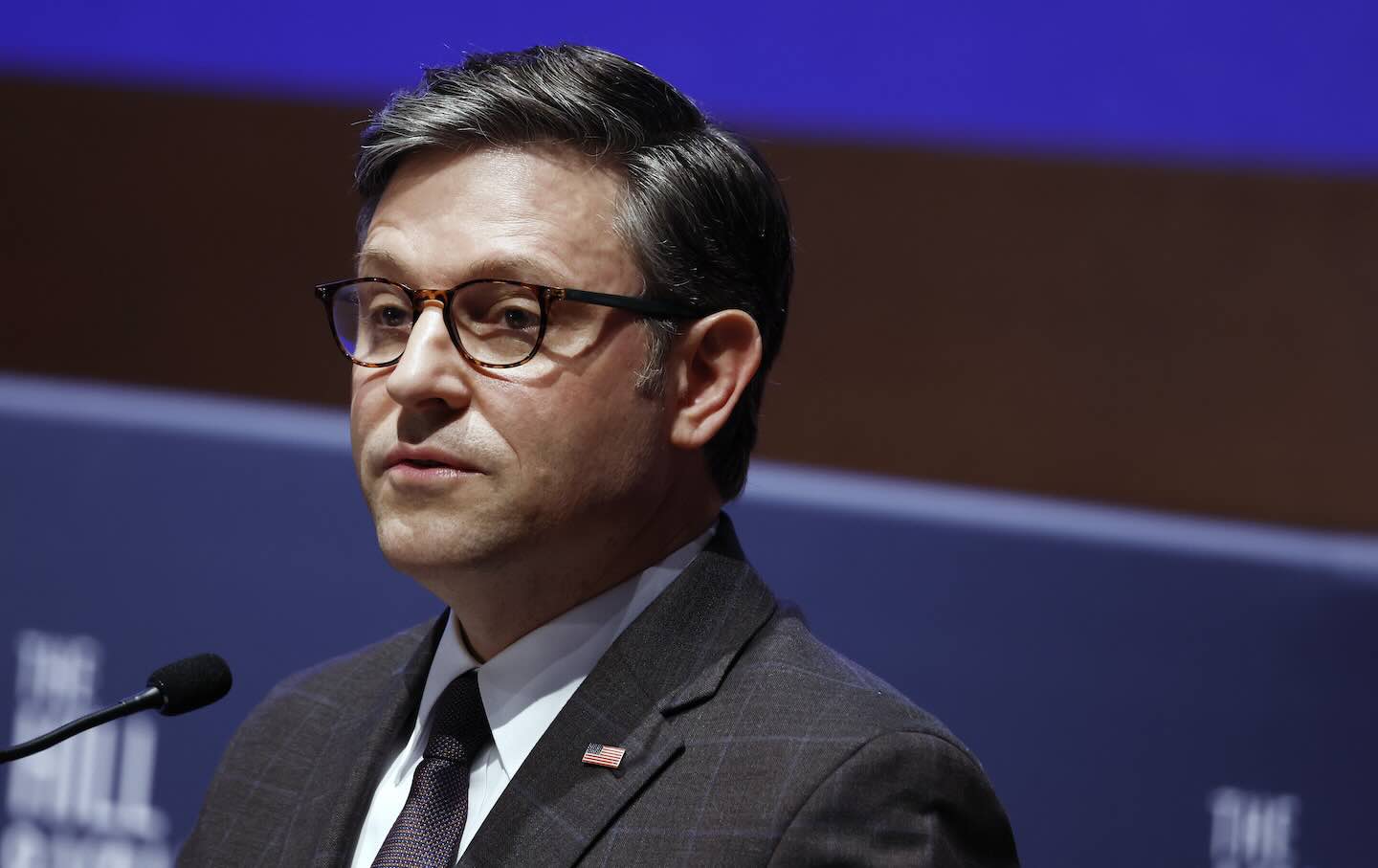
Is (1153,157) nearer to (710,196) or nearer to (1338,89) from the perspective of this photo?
(1338,89)

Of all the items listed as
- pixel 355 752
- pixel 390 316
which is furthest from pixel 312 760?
pixel 390 316

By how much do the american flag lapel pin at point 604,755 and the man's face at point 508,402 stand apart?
0.17m

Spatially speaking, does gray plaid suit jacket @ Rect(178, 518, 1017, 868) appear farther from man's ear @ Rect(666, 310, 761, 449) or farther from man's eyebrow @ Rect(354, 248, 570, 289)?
man's eyebrow @ Rect(354, 248, 570, 289)

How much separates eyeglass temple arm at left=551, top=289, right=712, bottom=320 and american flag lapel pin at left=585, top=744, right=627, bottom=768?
39 centimetres

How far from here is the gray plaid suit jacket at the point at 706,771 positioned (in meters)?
1.21

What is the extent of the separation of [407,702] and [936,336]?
119cm

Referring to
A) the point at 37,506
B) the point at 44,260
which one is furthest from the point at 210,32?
the point at 37,506

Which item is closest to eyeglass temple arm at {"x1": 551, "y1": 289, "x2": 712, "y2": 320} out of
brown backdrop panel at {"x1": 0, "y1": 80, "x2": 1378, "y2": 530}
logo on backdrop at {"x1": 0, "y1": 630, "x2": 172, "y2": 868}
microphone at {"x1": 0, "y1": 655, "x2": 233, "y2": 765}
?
microphone at {"x1": 0, "y1": 655, "x2": 233, "y2": 765}

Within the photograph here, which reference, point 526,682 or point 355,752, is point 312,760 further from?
point 526,682

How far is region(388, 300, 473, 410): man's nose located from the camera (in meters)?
1.32

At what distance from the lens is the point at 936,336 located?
2.39 meters

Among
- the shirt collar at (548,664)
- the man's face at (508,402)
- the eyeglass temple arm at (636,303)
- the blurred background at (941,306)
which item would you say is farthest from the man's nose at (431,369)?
the blurred background at (941,306)

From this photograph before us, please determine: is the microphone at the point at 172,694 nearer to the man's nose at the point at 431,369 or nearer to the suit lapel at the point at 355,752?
the suit lapel at the point at 355,752

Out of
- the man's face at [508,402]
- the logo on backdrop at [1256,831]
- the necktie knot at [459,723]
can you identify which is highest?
the man's face at [508,402]
